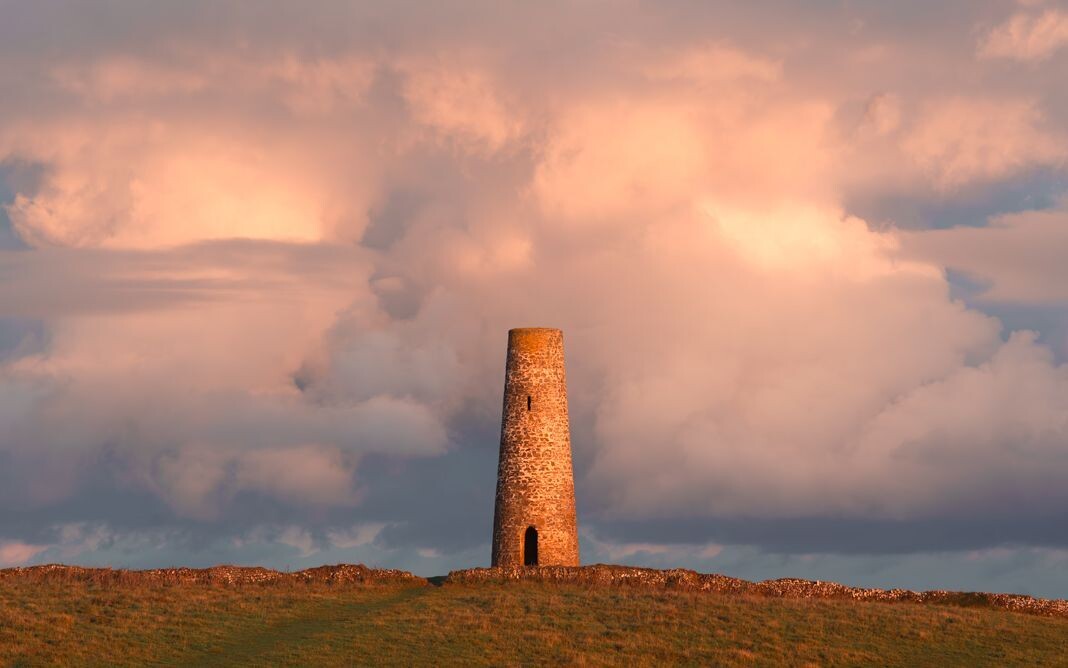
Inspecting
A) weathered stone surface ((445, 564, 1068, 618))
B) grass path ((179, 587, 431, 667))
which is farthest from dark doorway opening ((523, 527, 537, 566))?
grass path ((179, 587, 431, 667))

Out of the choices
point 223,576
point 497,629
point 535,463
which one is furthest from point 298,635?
point 535,463

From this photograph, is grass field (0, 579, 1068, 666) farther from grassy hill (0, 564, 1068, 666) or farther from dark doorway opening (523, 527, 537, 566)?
dark doorway opening (523, 527, 537, 566)

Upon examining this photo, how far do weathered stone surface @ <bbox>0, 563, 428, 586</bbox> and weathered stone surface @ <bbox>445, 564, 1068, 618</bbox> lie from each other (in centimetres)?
295

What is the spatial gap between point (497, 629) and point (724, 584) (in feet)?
38.6

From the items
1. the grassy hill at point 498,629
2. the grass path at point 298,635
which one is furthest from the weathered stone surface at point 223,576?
the grass path at point 298,635

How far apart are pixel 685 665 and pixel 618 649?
6.52 feet

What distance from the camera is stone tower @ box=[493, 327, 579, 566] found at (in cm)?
5056

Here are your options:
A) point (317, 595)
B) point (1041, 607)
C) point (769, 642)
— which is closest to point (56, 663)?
point (317, 595)

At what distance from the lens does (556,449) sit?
51031mm

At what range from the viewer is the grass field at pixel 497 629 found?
3597 centimetres

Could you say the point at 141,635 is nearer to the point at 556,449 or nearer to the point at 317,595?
the point at 317,595

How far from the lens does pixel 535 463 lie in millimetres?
50750

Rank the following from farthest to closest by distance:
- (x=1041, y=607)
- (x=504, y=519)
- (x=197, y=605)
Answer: (x=504, y=519) < (x=1041, y=607) < (x=197, y=605)

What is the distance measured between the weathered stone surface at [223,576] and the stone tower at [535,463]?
13.6 ft
